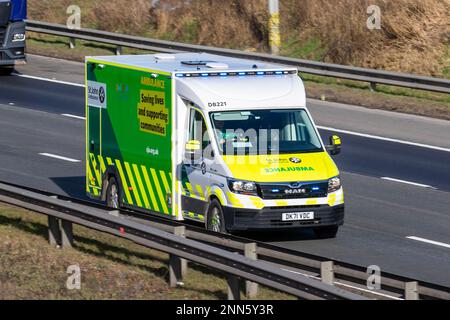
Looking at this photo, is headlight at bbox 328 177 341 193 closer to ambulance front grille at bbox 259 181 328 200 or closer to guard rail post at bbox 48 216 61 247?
ambulance front grille at bbox 259 181 328 200

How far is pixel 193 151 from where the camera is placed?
1655 cm

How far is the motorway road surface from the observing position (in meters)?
16.3

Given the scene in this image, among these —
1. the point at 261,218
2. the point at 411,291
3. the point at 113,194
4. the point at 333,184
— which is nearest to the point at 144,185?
the point at 113,194

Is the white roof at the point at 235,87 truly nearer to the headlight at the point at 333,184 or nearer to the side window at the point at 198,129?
the side window at the point at 198,129

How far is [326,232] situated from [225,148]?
1969 millimetres

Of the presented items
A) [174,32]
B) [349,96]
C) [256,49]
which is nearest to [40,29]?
[174,32]

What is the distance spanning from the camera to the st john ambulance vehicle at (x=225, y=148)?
628 inches

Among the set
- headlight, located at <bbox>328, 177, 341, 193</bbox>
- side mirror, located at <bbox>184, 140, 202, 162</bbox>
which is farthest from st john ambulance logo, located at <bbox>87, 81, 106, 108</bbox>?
headlight, located at <bbox>328, 177, 341, 193</bbox>

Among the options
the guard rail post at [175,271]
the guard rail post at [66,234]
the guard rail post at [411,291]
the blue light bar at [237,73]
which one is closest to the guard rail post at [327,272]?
the guard rail post at [411,291]

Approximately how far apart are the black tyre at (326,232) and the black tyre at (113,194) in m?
3.35

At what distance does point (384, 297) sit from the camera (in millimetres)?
12797

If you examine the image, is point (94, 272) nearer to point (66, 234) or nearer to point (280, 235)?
point (66, 234)

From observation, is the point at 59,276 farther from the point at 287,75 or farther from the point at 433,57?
the point at 433,57

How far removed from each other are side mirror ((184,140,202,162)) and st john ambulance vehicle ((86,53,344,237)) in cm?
1
